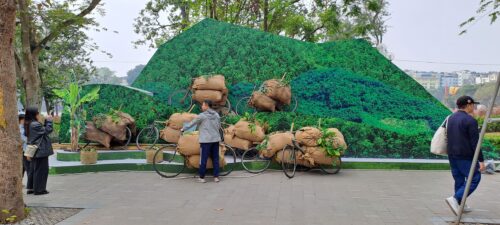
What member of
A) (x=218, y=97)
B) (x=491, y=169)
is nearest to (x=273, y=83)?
(x=218, y=97)

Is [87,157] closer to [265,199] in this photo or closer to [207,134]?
[207,134]

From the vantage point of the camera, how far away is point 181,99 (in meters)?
14.0

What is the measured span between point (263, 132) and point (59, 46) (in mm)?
17103

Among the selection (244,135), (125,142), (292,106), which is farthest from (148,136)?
(292,106)

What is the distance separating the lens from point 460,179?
20.2 ft

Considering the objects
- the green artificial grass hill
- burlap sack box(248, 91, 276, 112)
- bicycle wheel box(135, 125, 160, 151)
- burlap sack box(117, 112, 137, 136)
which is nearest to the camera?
burlap sack box(117, 112, 137, 136)

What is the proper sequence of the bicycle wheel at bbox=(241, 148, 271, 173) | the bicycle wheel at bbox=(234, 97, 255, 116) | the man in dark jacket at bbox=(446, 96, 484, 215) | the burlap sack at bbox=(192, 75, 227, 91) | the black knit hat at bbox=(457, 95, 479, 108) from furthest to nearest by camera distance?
1. the bicycle wheel at bbox=(234, 97, 255, 116)
2. the burlap sack at bbox=(192, 75, 227, 91)
3. the bicycle wheel at bbox=(241, 148, 271, 173)
4. the black knit hat at bbox=(457, 95, 479, 108)
5. the man in dark jacket at bbox=(446, 96, 484, 215)

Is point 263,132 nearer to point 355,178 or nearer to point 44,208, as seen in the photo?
point 355,178

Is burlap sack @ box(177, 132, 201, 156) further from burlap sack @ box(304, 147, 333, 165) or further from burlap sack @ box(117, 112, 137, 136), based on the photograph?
burlap sack @ box(117, 112, 137, 136)

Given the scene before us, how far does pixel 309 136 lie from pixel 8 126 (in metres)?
5.73

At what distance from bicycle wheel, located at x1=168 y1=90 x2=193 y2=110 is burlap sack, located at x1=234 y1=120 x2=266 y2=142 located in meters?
3.62

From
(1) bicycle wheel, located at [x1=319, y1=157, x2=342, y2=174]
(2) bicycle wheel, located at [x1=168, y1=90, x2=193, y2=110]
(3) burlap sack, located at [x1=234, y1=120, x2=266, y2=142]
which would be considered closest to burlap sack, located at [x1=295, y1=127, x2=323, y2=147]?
(1) bicycle wheel, located at [x1=319, y1=157, x2=342, y2=174]

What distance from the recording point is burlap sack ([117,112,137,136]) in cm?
1173

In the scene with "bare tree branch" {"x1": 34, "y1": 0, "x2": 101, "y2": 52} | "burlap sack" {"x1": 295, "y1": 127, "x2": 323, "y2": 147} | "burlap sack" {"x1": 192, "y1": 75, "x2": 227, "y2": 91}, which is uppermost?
"bare tree branch" {"x1": 34, "y1": 0, "x2": 101, "y2": 52}
